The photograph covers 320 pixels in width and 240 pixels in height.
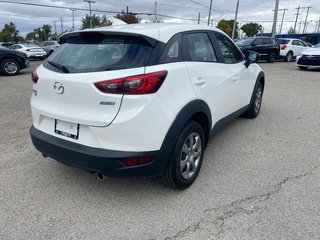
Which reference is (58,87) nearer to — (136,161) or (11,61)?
(136,161)

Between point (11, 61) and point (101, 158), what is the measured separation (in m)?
11.1

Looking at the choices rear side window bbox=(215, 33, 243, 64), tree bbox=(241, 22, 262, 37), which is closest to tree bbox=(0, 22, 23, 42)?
tree bbox=(241, 22, 262, 37)

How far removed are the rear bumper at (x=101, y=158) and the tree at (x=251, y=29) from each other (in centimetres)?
7235

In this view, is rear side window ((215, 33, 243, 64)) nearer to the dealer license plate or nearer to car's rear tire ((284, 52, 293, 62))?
the dealer license plate

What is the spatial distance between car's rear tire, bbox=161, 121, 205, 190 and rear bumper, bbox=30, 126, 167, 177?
0.54 ft

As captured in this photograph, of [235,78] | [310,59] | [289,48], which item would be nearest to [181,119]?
[235,78]

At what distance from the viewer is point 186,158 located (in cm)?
289

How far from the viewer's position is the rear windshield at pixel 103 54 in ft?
7.66

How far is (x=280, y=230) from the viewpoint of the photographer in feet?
7.64

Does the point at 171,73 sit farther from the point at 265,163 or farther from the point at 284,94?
the point at 284,94

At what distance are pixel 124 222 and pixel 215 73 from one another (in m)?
1.93

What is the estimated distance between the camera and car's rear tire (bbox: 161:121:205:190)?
8.66ft

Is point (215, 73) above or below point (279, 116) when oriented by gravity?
above

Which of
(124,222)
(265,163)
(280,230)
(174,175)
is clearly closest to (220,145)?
(265,163)
